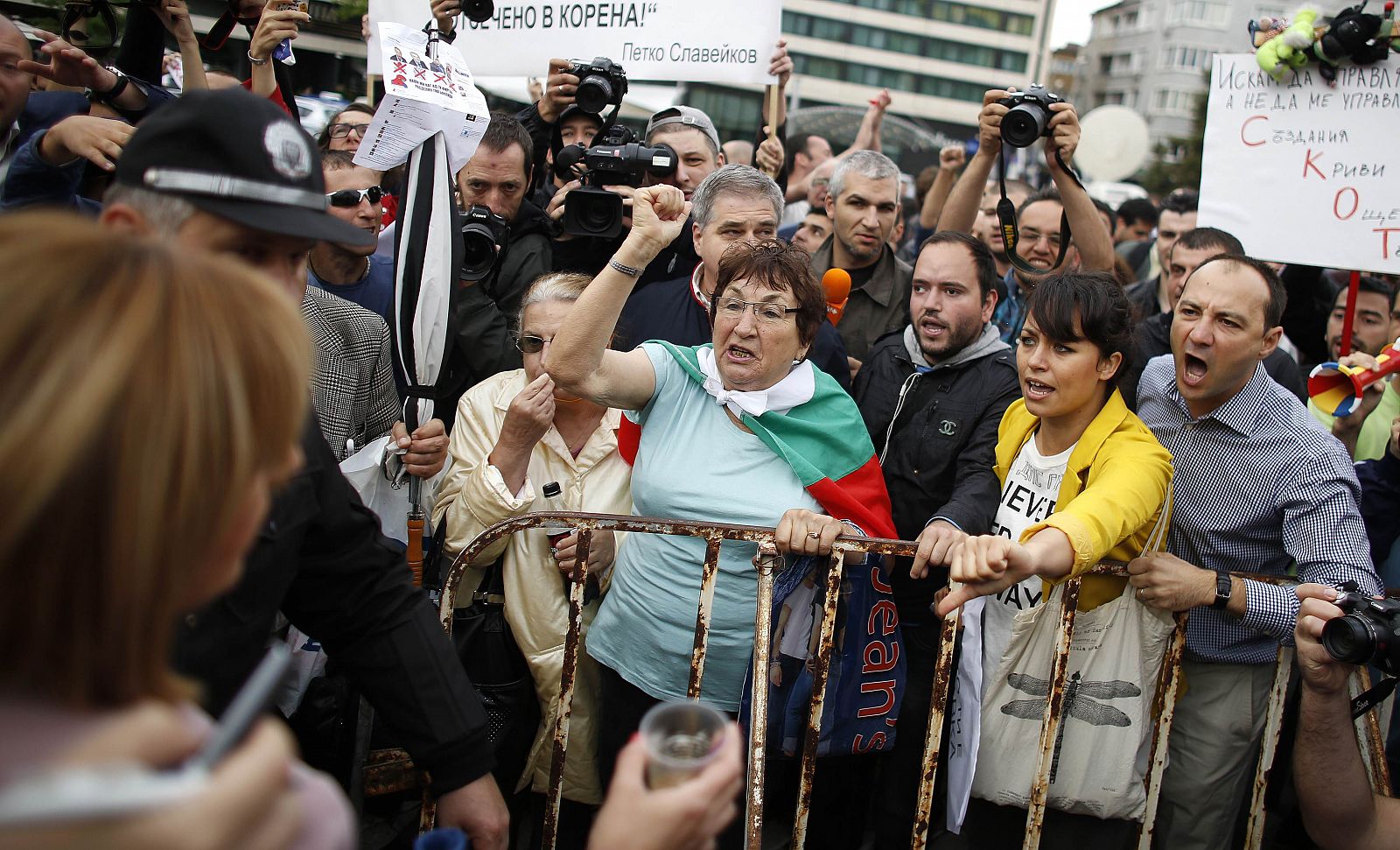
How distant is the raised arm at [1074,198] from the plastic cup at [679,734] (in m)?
3.09

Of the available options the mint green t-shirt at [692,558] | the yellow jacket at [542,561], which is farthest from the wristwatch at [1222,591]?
the yellow jacket at [542,561]

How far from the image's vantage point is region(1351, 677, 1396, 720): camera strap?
2514 millimetres

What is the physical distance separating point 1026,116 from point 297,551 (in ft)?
10.0

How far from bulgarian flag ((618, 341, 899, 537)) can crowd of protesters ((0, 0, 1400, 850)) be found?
0.04ft

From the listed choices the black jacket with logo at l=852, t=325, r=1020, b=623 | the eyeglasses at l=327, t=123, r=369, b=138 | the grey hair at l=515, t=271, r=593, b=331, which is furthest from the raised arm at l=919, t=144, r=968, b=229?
the eyeglasses at l=327, t=123, r=369, b=138

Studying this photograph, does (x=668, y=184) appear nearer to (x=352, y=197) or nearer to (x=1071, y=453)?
→ (x=352, y=197)

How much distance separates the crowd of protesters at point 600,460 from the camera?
88 cm

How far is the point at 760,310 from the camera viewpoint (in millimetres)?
2996

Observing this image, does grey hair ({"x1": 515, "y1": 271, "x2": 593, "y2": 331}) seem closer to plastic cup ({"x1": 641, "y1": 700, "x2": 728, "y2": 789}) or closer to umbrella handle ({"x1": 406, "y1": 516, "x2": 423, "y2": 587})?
umbrella handle ({"x1": 406, "y1": 516, "x2": 423, "y2": 587})

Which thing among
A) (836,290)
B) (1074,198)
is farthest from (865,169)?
(1074,198)

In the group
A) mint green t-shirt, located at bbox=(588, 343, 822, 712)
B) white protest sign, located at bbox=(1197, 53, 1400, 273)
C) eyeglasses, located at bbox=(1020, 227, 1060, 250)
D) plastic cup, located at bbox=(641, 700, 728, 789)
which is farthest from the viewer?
eyeglasses, located at bbox=(1020, 227, 1060, 250)

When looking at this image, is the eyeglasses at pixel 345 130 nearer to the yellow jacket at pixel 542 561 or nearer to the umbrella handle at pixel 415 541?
the yellow jacket at pixel 542 561

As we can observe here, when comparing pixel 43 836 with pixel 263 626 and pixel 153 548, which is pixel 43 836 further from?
pixel 263 626

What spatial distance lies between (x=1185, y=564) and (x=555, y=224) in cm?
290
